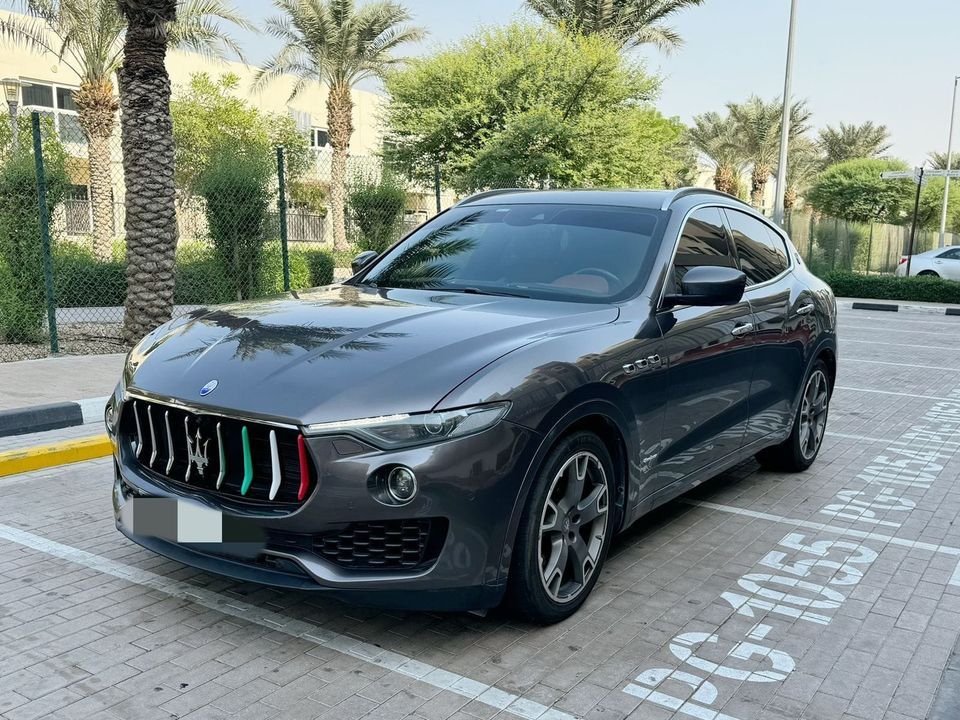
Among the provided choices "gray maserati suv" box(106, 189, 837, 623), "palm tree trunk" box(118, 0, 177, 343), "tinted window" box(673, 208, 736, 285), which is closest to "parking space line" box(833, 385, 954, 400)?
"tinted window" box(673, 208, 736, 285)

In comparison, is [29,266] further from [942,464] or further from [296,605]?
[942,464]

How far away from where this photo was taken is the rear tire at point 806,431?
602 cm

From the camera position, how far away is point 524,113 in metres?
23.3

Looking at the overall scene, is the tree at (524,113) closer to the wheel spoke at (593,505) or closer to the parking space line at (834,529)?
the parking space line at (834,529)

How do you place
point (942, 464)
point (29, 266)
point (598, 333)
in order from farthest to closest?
point (29, 266) → point (942, 464) → point (598, 333)

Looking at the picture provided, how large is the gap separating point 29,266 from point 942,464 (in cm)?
974

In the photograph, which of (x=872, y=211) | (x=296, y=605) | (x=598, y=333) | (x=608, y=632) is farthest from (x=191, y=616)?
(x=872, y=211)

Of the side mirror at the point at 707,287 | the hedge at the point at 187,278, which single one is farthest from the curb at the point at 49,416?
the hedge at the point at 187,278

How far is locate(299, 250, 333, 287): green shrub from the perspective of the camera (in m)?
17.0

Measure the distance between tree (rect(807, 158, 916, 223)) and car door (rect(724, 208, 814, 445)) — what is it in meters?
47.3

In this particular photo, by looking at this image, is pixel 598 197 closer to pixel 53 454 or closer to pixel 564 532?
pixel 564 532

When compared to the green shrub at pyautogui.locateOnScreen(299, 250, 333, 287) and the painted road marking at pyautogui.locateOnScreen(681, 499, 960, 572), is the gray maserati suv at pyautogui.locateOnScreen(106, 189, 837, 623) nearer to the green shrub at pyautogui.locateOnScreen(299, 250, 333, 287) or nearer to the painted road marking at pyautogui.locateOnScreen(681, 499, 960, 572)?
the painted road marking at pyautogui.locateOnScreen(681, 499, 960, 572)

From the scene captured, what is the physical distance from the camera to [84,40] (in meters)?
23.2

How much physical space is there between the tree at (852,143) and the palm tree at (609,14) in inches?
1381
